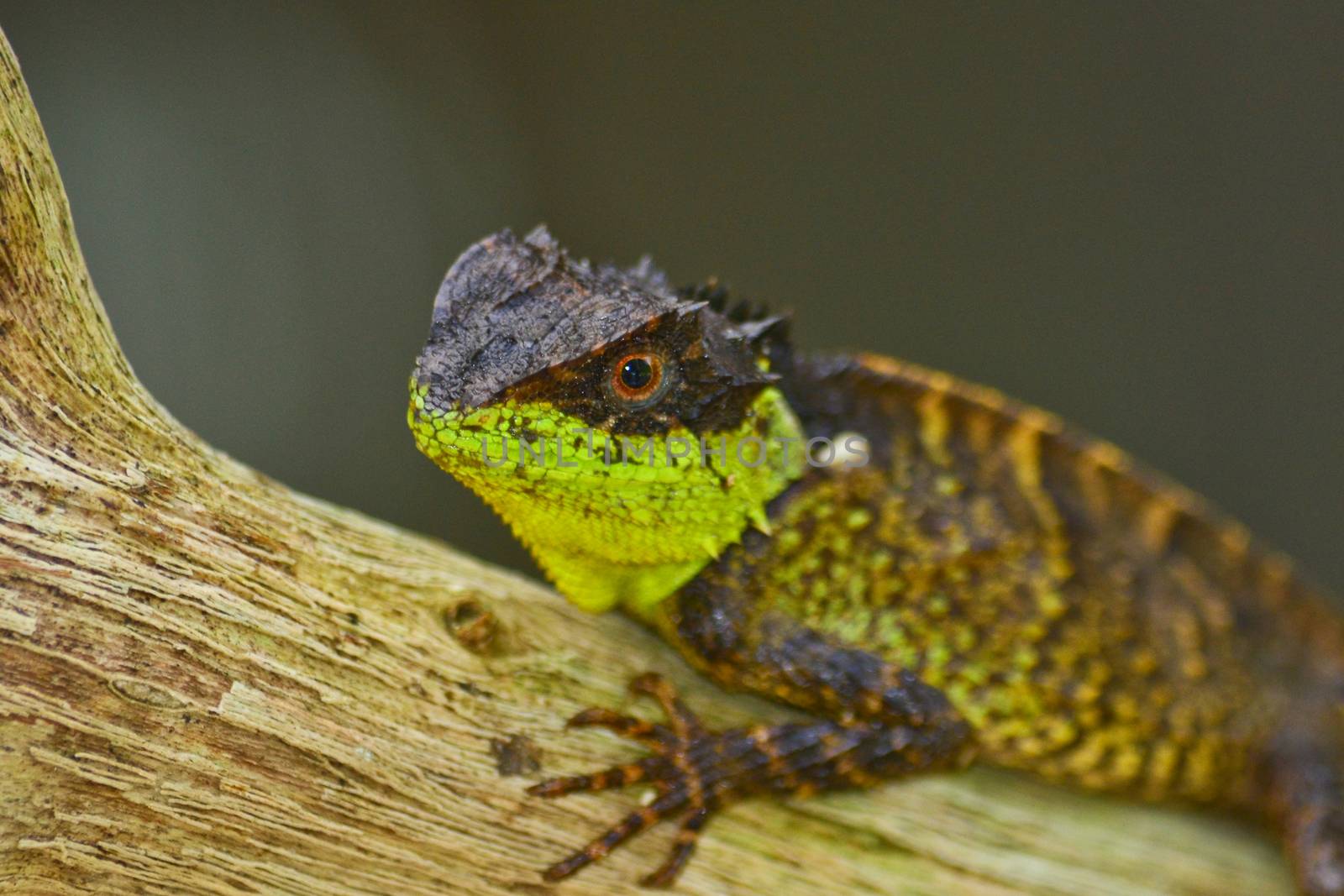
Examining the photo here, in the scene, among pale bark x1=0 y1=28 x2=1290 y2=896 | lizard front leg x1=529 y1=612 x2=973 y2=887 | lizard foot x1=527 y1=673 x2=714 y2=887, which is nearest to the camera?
pale bark x1=0 y1=28 x2=1290 y2=896

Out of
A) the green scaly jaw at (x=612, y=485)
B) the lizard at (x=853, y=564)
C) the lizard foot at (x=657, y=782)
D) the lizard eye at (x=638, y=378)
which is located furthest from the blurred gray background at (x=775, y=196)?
the lizard eye at (x=638, y=378)

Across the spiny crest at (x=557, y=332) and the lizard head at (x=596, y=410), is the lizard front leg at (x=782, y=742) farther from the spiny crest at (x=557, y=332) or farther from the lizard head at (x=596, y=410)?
the spiny crest at (x=557, y=332)

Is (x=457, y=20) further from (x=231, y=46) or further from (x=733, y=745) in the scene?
(x=733, y=745)

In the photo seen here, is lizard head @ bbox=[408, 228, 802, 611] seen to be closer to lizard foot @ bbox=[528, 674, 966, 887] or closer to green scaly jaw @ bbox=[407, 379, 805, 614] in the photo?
green scaly jaw @ bbox=[407, 379, 805, 614]

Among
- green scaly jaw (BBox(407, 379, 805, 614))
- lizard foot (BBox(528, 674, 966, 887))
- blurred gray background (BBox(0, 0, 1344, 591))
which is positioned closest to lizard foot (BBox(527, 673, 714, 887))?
lizard foot (BBox(528, 674, 966, 887))

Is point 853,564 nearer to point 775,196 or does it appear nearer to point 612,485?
point 612,485

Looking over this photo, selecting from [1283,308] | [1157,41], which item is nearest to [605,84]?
[1157,41]
